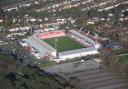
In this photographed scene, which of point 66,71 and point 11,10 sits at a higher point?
point 11,10

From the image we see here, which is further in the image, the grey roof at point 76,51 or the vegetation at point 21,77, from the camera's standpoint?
the grey roof at point 76,51

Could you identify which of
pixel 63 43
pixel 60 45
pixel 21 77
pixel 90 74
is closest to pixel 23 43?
pixel 60 45

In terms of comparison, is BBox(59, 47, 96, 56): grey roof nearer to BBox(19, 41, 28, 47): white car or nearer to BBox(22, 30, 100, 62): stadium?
BBox(22, 30, 100, 62): stadium

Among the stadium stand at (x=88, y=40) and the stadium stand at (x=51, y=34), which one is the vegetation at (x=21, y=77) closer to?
the stadium stand at (x=88, y=40)

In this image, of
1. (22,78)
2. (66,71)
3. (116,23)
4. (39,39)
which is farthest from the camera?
(116,23)

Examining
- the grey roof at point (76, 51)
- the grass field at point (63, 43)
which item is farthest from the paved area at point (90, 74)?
the grass field at point (63, 43)

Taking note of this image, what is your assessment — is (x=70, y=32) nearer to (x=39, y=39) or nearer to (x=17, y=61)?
(x=39, y=39)

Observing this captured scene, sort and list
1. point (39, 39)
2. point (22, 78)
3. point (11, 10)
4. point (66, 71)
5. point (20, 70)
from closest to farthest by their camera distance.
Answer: point (22, 78) < point (20, 70) < point (66, 71) < point (39, 39) < point (11, 10)

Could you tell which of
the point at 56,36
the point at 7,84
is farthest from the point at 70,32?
the point at 7,84
